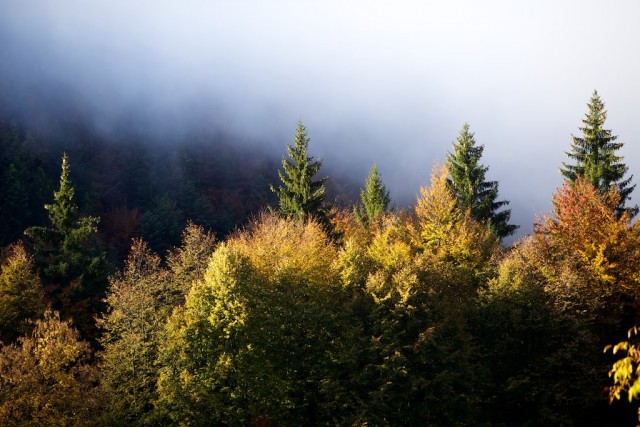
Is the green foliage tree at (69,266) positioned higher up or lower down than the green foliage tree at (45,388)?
higher up

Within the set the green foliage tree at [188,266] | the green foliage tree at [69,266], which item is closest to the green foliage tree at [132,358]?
the green foliage tree at [188,266]

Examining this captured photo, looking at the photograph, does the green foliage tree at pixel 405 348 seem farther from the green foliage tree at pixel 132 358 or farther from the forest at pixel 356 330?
the green foliage tree at pixel 132 358

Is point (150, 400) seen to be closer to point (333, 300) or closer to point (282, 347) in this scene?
point (282, 347)

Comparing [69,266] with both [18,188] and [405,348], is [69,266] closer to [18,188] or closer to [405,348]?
[405,348]

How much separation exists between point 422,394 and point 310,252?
1320 cm

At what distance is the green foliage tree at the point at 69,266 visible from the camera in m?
47.2

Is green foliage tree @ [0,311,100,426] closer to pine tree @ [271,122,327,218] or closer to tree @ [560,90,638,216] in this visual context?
pine tree @ [271,122,327,218]

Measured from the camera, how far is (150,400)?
108 feet

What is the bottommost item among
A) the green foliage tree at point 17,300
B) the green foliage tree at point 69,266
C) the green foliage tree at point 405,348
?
the green foliage tree at point 405,348

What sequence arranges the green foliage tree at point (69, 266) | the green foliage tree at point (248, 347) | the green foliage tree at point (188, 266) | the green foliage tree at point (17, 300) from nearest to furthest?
the green foliage tree at point (248, 347) < the green foliage tree at point (17, 300) < the green foliage tree at point (188, 266) < the green foliage tree at point (69, 266)

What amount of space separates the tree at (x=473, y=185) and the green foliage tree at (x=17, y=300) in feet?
129

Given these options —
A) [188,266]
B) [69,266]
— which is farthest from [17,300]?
[188,266]

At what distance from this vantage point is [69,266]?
159 feet

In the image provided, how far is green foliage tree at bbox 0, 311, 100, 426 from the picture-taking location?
29.1 meters
